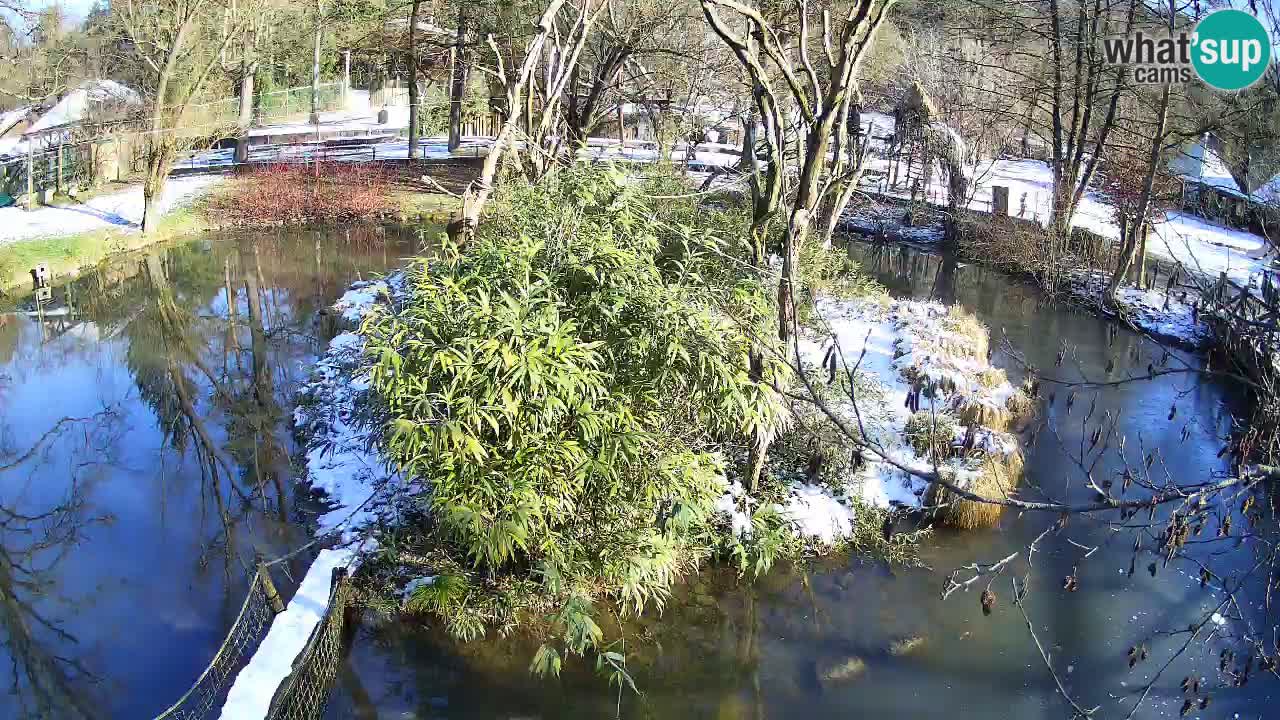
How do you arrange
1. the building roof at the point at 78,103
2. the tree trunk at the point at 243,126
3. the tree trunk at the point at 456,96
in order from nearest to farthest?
the building roof at the point at 78,103 → the tree trunk at the point at 243,126 → the tree trunk at the point at 456,96

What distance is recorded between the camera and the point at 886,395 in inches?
410

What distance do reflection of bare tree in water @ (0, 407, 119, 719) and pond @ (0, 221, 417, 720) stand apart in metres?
0.01

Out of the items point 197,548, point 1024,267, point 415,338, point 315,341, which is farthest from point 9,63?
point 1024,267

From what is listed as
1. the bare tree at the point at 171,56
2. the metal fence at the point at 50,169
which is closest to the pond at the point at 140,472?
the bare tree at the point at 171,56

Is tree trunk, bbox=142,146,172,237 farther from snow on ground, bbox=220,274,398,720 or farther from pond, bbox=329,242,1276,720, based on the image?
pond, bbox=329,242,1276,720

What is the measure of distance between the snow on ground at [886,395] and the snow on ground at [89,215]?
41.5 feet

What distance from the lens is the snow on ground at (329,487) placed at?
5535 mm

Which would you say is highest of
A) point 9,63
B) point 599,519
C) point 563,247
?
point 9,63

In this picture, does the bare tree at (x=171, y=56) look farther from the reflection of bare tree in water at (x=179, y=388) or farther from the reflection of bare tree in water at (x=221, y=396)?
the reflection of bare tree in water at (x=221, y=396)

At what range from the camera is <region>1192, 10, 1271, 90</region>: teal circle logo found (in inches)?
294

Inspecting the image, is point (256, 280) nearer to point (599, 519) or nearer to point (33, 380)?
point (33, 380)

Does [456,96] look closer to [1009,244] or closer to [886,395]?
[1009,244]

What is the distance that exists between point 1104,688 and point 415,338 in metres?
5.20

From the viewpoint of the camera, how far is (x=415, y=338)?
663 cm
